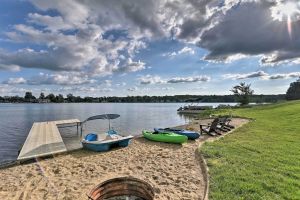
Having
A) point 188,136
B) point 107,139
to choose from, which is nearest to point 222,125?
point 188,136

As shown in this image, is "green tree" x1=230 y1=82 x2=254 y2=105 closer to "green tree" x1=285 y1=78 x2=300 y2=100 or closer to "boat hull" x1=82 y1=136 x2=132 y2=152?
"green tree" x1=285 y1=78 x2=300 y2=100

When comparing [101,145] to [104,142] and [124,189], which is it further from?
[124,189]

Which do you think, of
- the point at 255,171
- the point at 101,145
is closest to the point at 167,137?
the point at 101,145

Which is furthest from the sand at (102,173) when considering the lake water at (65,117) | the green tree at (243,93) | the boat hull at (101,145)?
the green tree at (243,93)

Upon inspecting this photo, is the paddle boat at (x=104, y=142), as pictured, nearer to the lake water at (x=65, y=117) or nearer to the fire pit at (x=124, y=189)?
the lake water at (x=65, y=117)

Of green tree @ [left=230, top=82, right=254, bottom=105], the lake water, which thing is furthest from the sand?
green tree @ [left=230, top=82, right=254, bottom=105]

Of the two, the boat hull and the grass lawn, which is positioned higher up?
the grass lawn

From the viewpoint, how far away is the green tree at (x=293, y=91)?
253ft

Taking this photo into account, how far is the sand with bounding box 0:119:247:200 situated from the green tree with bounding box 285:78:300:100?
81.7 m

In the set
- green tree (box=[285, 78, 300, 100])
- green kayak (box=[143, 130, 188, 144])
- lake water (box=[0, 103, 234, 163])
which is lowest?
lake water (box=[0, 103, 234, 163])

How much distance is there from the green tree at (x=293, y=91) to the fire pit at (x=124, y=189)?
282ft

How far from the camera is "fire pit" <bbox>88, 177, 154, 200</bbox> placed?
660cm

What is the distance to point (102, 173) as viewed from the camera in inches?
333

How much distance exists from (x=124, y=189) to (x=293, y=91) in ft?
293
